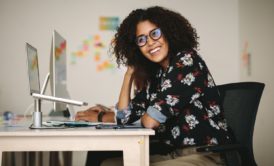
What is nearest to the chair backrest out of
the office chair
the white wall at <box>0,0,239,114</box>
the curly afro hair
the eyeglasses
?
the office chair

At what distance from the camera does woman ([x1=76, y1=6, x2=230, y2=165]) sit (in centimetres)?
147

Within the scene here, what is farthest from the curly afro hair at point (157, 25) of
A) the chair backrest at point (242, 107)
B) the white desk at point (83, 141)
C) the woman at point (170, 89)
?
the white desk at point (83, 141)

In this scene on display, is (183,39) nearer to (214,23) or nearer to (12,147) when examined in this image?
(12,147)

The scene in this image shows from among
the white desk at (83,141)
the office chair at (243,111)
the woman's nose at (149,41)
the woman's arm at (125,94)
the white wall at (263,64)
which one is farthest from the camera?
the white wall at (263,64)

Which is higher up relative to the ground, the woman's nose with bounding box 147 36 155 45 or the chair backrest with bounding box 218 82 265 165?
the woman's nose with bounding box 147 36 155 45

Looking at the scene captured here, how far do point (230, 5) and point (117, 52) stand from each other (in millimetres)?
2785

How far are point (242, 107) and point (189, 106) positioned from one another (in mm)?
239

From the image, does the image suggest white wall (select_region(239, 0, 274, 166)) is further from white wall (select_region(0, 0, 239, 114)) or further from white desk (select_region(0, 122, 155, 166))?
white desk (select_region(0, 122, 155, 166))

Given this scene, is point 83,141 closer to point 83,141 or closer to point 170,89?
point 83,141

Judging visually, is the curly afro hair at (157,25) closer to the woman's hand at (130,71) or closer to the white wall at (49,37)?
the woman's hand at (130,71)

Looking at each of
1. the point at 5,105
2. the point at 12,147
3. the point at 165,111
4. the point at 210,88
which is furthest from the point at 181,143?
the point at 5,105

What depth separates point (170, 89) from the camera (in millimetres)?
1474

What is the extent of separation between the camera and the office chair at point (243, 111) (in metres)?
1.44

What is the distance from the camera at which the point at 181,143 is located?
1512 mm
